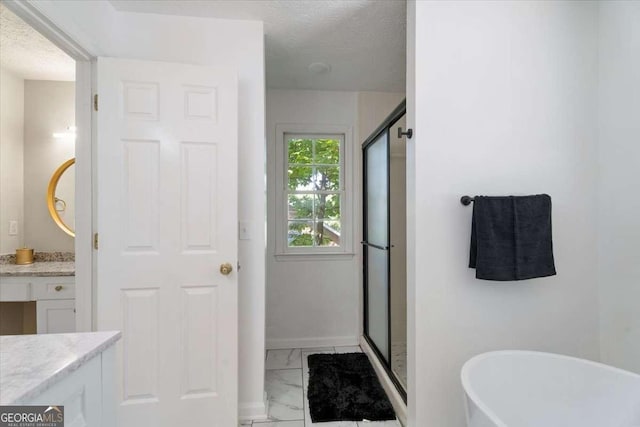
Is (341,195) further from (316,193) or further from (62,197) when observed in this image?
(62,197)

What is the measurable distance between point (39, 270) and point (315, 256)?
2.07m

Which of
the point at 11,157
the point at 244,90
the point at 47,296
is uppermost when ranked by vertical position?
the point at 244,90

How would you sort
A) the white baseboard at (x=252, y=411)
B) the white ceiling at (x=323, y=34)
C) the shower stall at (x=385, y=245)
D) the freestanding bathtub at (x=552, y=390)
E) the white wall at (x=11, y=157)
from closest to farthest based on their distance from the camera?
the freestanding bathtub at (x=552, y=390) < the white ceiling at (x=323, y=34) < the white baseboard at (x=252, y=411) < the shower stall at (x=385, y=245) < the white wall at (x=11, y=157)

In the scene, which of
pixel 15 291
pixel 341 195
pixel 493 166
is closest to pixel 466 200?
pixel 493 166

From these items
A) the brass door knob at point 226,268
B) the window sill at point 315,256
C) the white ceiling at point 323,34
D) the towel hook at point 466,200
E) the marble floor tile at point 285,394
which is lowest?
the marble floor tile at point 285,394

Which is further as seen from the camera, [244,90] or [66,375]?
[244,90]

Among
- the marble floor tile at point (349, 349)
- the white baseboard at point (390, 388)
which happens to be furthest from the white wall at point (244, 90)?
the marble floor tile at point (349, 349)

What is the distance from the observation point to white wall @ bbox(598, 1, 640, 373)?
1.37 m

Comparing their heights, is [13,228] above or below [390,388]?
above

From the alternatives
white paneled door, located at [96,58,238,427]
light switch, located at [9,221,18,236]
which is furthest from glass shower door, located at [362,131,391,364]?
light switch, located at [9,221,18,236]

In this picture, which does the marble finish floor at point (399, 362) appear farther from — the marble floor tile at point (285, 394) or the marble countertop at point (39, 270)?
the marble countertop at point (39, 270)

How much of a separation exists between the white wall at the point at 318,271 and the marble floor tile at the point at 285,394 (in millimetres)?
468

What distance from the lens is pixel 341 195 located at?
2863mm

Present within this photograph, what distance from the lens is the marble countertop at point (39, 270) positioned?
2.03 m
